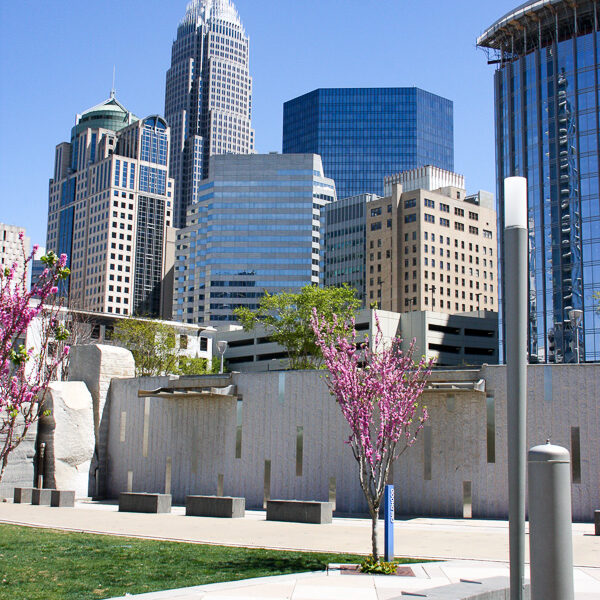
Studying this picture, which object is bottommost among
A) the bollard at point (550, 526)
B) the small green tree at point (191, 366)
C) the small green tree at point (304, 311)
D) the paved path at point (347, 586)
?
the paved path at point (347, 586)

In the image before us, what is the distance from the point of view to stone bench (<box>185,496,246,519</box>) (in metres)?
24.2

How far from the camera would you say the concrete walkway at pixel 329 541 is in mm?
11672

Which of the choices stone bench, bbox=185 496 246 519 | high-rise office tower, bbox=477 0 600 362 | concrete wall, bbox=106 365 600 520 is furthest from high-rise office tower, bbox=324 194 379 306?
stone bench, bbox=185 496 246 519

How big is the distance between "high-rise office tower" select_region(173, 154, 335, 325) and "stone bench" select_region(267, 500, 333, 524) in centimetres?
15042

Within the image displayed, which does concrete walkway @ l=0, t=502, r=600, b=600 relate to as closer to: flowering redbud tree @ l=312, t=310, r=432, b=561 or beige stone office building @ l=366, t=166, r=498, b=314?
flowering redbud tree @ l=312, t=310, r=432, b=561

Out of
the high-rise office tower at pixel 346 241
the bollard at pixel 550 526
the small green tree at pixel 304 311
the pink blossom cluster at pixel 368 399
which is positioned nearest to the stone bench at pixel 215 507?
the pink blossom cluster at pixel 368 399

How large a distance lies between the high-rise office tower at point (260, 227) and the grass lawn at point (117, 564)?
516 ft

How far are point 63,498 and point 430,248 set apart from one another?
12721cm

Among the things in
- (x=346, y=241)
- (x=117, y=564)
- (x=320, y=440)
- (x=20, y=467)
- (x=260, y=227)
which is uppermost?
(x=260, y=227)

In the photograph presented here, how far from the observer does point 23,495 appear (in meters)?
29.3

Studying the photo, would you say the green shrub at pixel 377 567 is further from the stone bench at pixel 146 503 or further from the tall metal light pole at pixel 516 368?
the stone bench at pixel 146 503

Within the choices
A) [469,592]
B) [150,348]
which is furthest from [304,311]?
[469,592]

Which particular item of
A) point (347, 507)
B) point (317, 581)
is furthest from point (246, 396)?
point (317, 581)

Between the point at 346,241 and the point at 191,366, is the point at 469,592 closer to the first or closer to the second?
the point at 191,366
